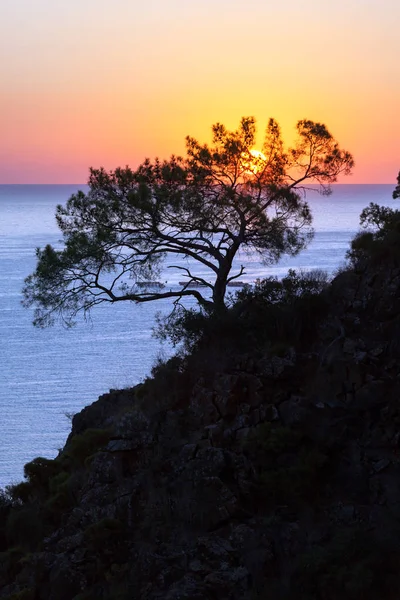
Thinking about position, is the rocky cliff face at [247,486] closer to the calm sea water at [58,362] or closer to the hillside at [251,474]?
the hillside at [251,474]

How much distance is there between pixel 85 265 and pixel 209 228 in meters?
3.79

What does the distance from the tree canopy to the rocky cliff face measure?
12.3 ft

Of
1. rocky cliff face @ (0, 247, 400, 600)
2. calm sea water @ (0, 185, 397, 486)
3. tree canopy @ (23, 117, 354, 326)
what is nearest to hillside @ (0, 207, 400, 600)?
rocky cliff face @ (0, 247, 400, 600)

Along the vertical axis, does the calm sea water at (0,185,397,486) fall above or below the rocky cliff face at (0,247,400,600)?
above

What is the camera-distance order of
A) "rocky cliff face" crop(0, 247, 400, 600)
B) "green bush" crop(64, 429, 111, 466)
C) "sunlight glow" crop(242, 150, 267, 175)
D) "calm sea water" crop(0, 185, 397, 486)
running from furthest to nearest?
"calm sea water" crop(0, 185, 397, 486), "sunlight glow" crop(242, 150, 267, 175), "green bush" crop(64, 429, 111, 466), "rocky cliff face" crop(0, 247, 400, 600)

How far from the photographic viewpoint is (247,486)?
1759 centimetres

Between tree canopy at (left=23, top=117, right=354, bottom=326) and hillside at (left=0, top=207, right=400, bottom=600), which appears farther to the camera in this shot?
tree canopy at (left=23, top=117, right=354, bottom=326)

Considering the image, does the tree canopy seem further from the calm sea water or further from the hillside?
the calm sea water

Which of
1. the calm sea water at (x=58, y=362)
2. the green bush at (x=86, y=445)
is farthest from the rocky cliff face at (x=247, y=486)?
the calm sea water at (x=58, y=362)

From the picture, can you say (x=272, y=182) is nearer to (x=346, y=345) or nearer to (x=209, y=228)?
(x=209, y=228)

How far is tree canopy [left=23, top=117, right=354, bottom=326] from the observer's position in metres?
24.0

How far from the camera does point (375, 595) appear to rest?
14.9 metres

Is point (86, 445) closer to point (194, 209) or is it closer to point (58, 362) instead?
point (194, 209)

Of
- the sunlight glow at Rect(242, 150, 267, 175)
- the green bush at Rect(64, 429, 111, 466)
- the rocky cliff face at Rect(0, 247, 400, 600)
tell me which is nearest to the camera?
the rocky cliff face at Rect(0, 247, 400, 600)
